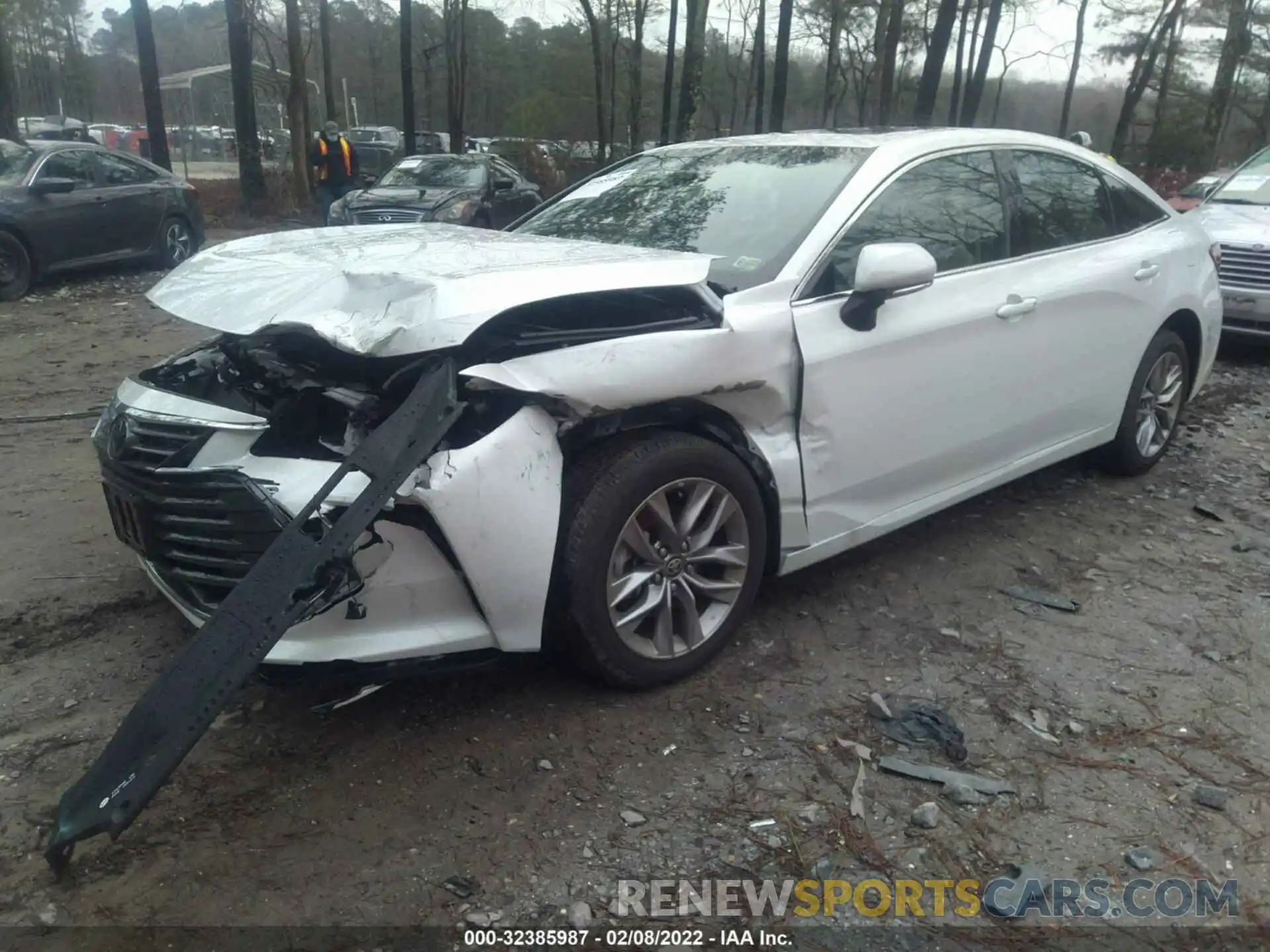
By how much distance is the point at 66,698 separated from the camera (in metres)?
3.05

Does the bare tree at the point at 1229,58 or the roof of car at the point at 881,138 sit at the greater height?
the bare tree at the point at 1229,58

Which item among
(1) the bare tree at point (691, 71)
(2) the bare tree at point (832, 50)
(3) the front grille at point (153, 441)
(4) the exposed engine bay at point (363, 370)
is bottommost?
(3) the front grille at point (153, 441)

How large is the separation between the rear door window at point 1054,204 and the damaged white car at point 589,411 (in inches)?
1.0

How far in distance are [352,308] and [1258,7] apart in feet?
123

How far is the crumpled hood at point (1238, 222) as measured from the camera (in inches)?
309

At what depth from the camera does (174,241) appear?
38.3 ft

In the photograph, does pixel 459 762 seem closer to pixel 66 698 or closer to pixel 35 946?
pixel 35 946

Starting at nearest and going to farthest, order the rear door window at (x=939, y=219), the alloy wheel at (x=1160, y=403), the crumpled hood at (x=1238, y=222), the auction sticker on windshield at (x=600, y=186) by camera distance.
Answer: the rear door window at (x=939, y=219) → the auction sticker on windshield at (x=600, y=186) → the alloy wheel at (x=1160, y=403) → the crumpled hood at (x=1238, y=222)

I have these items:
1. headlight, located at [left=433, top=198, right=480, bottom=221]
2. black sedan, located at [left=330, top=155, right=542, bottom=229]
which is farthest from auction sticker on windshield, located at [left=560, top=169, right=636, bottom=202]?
headlight, located at [left=433, top=198, right=480, bottom=221]

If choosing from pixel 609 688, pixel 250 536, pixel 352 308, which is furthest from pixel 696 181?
pixel 250 536

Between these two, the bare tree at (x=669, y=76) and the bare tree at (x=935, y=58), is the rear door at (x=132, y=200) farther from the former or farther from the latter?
the bare tree at (x=669, y=76)

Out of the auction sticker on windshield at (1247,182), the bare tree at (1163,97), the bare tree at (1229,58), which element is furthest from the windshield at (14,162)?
the bare tree at (1163,97)

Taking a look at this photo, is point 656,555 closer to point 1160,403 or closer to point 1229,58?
point 1160,403

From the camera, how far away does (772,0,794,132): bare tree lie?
24.0 metres
